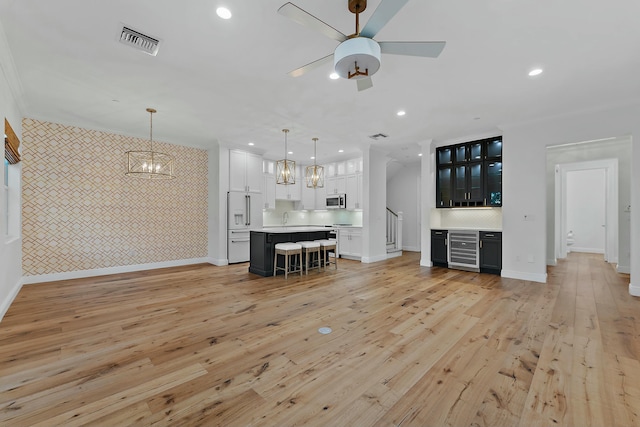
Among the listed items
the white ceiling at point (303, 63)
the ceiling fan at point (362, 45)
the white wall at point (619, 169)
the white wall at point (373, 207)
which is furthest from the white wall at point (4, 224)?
the white wall at point (619, 169)

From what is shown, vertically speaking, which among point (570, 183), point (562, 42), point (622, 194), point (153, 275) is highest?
point (562, 42)

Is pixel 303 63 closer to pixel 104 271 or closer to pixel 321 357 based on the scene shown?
pixel 321 357

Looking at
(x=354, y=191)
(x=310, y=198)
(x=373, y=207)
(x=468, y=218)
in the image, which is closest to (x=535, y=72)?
(x=468, y=218)

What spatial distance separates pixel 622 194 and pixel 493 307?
474 centimetres

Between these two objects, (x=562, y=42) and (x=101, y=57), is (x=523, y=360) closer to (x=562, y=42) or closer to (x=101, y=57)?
(x=562, y=42)

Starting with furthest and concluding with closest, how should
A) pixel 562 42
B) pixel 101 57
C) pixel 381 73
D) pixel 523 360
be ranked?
1. pixel 381 73
2. pixel 101 57
3. pixel 562 42
4. pixel 523 360

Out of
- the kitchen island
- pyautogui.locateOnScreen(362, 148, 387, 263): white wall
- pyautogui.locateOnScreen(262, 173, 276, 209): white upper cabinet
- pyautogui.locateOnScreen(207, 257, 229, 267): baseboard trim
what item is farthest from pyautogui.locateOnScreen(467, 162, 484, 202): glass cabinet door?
pyautogui.locateOnScreen(207, 257, 229, 267): baseboard trim

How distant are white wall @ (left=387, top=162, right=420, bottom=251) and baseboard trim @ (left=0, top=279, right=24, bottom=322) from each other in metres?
9.13

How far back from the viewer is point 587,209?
28.2 feet

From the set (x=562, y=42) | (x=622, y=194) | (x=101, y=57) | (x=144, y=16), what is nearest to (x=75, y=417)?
(x=144, y=16)

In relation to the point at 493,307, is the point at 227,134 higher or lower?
higher

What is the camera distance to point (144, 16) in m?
2.46

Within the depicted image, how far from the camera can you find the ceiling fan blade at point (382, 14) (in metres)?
1.82

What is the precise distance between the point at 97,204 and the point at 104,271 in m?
1.35
